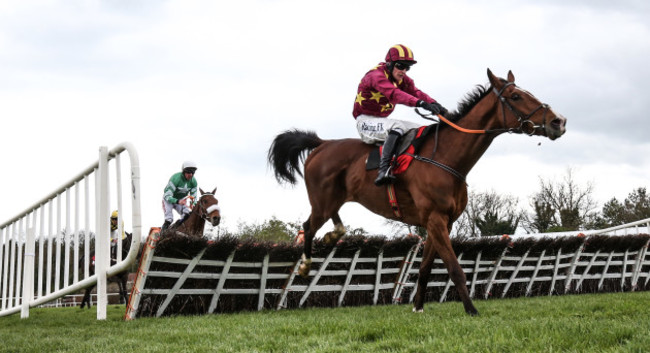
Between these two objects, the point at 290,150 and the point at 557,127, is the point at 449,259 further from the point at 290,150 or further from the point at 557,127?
the point at 290,150

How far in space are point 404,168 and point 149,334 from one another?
308 centimetres

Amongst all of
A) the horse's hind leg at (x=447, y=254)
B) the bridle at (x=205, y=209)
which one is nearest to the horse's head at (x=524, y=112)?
the horse's hind leg at (x=447, y=254)

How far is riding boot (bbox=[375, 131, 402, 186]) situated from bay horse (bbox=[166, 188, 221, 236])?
3.93 meters

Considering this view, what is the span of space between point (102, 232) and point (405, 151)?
3.46 meters

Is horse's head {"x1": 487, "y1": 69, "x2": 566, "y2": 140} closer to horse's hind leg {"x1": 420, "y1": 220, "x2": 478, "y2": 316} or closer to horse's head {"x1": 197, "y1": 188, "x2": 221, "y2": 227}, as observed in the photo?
horse's hind leg {"x1": 420, "y1": 220, "x2": 478, "y2": 316}

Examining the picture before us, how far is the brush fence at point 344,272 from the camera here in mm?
7096

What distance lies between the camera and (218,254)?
7.47 metres

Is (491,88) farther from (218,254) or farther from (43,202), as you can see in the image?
(43,202)

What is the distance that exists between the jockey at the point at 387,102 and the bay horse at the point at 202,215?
340 centimetres

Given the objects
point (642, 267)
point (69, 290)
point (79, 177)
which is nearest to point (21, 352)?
point (69, 290)

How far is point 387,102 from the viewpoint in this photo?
701cm

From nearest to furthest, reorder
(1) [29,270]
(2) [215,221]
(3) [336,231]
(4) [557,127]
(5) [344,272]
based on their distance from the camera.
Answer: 1. (4) [557,127]
2. (1) [29,270]
3. (3) [336,231]
4. (5) [344,272]
5. (2) [215,221]

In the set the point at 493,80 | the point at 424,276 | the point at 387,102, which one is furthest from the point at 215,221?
the point at 493,80

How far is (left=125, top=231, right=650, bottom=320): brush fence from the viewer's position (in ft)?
23.3
